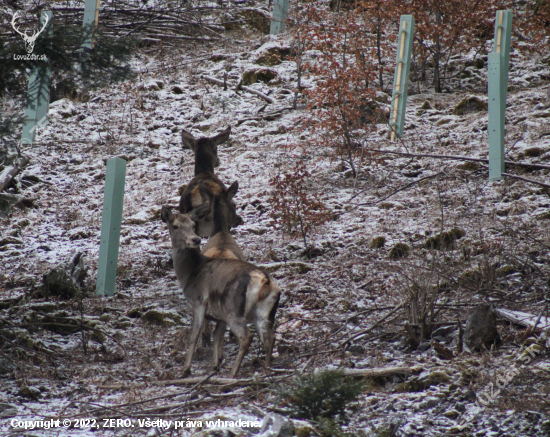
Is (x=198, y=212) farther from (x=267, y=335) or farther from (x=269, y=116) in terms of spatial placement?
(x=269, y=116)

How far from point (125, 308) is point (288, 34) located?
11.5m

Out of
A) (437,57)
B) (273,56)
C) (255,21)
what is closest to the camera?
(437,57)

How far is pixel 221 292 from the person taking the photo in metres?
6.51

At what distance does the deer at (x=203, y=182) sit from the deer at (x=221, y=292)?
1387 mm

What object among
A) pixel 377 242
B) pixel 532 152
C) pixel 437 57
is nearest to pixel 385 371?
pixel 377 242

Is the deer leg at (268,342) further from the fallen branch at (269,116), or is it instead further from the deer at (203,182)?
the fallen branch at (269,116)

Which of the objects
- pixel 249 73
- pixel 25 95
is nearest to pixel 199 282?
pixel 25 95

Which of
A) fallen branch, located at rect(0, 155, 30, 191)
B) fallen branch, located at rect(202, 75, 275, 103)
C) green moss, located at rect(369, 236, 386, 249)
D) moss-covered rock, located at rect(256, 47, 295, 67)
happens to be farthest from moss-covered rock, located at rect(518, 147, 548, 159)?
fallen branch, located at rect(0, 155, 30, 191)

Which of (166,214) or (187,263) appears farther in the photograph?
(166,214)

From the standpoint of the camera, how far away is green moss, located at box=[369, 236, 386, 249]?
31.0 ft

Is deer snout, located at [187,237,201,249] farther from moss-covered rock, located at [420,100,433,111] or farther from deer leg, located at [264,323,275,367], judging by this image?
moss-covered rock, located at [420,100,433,111]

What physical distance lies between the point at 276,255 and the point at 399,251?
1.90 metres

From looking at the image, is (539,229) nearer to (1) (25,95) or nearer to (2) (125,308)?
(2) (125,308)

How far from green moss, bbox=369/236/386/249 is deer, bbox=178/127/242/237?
2031 millimetres
